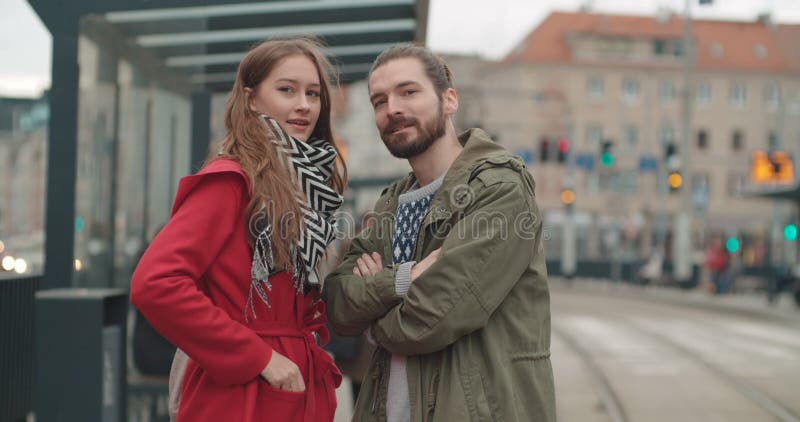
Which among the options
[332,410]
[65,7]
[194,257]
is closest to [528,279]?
[332,410]

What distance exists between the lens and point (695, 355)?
524 inches

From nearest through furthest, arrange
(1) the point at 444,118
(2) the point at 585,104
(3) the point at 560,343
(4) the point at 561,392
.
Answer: (1) the point at 444,118
(4) the point at 561,392
(3) the point at 560,343
(2) the point at 585,104

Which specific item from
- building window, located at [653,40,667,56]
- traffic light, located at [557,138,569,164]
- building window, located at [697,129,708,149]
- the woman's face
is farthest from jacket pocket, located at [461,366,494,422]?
building window, located at [653,40,667,56]

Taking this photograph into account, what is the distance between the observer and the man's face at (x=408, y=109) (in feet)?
9.64

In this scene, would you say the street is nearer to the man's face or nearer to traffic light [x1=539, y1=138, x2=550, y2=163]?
the man's face

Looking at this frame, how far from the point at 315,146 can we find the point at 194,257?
57cm

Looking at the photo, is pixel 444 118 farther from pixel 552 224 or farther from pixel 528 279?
pixel 552 224

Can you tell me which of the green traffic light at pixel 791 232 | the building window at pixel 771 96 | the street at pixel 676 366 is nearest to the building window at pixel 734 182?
the building window at pixel 771 96

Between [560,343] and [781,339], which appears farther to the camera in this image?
[781,339]

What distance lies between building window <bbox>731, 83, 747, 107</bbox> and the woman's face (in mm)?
73309

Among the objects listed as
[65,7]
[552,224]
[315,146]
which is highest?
[65,7]

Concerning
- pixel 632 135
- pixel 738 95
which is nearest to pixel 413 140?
pixel 632 135

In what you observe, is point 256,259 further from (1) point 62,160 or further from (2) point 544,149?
(2) point 544,149

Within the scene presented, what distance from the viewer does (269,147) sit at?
2834 millimetres
